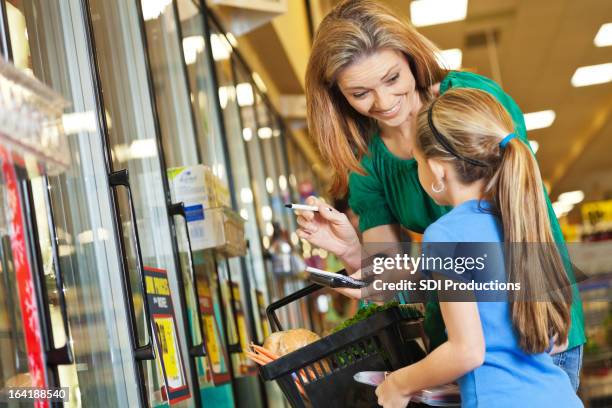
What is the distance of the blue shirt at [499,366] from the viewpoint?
4.81 feet

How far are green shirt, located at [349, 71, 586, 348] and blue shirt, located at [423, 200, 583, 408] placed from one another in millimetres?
275

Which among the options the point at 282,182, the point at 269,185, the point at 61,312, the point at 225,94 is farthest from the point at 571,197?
the point at 61,312

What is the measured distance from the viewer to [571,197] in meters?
20.2

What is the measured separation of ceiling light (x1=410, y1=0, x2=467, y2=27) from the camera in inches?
294

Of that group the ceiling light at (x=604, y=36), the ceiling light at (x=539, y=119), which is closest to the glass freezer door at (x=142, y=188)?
the ceiling light at (x=604, y=36)

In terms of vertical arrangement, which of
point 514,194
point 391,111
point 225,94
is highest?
point 225,94

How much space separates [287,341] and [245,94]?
12.5 ft

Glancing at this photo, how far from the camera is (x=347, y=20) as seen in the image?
207 cm

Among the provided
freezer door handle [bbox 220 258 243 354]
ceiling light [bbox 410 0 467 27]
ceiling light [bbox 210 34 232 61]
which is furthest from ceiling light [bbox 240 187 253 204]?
ceiling light [bbox 410 0 467 27]

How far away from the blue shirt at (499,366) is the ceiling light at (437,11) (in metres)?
6.22

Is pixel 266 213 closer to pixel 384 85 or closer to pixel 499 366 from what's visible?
pixel 384 85

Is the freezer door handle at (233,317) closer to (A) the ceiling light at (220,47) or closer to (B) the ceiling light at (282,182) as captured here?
(A) the ceiling light at (220,47)

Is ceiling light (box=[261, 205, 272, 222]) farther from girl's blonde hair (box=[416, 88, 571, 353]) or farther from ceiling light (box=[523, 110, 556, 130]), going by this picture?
ceiling light (box=[523, 110, 556, 130])

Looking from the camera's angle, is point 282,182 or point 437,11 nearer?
point 282,182
